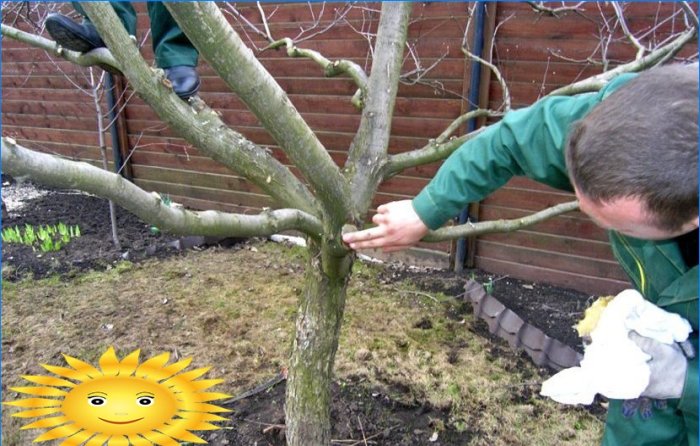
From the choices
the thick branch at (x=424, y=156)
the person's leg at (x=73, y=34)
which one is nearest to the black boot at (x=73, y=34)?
the person's leg at (x=73, y=34)

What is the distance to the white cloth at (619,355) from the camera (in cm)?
114

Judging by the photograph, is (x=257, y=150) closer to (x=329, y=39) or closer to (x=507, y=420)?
(x=507, y=420)

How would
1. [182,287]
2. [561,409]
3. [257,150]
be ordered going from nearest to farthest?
[257,150], [561,409], [182,287]

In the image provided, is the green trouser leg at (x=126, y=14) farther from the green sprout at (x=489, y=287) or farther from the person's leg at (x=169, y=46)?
the green sprout at (x=489, y=287)

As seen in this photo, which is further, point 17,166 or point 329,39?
point 329,39

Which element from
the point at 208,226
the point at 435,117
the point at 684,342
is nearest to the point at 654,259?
the point at 684,342

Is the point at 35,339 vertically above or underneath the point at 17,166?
underneath

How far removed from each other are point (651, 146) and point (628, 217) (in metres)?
0.15

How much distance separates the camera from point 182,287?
12.4 ft

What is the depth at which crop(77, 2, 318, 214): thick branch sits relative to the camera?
123 centimetres

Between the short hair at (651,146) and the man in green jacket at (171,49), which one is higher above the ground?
the man in green jacket at (171,49)

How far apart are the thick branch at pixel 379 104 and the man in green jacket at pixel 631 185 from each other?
311mm

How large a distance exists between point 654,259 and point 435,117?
2.87 metres

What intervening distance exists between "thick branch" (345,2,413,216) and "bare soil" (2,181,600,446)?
1.16 metres
